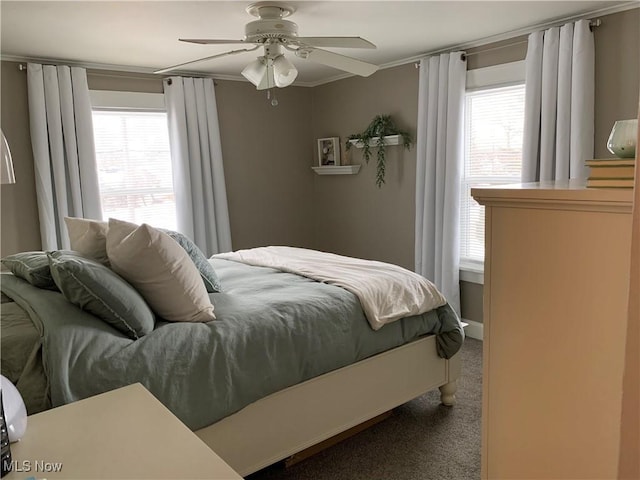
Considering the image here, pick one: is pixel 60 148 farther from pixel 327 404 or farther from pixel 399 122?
pixel 327 404

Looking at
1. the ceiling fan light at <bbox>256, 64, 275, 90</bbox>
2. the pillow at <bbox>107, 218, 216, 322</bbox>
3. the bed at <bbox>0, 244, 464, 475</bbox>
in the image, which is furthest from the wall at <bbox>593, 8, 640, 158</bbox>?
the pillow at <bbox>107, 218, 216, 322</bbox>

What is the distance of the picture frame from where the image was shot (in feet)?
16.6

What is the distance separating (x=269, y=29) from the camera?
266 cm

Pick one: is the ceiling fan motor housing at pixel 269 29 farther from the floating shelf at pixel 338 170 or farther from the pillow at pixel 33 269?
the floating shelf at pixel 338 170

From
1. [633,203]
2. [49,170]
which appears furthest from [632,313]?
[49,170]

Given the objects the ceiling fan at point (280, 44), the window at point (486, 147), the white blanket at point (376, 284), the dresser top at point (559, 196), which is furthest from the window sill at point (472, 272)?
the dresser top at point (559, 196)

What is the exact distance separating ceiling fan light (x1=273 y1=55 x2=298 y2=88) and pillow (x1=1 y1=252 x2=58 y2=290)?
156 cm

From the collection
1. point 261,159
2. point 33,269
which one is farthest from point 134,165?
point 33,269

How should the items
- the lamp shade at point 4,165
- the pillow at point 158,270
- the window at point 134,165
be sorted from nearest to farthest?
the lamp shade at point 4,165 → the pillow at point 158,270 → the window at point 134,165

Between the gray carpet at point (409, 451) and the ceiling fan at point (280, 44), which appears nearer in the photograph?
the gray carpet at point (409, 451)

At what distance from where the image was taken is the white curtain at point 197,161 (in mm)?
Result: 4363

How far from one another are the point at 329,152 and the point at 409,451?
10.8ft

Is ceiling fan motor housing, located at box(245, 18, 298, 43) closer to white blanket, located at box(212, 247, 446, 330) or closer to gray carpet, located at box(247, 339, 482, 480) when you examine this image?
white blanket, located at box(212, 247, 446, 330)

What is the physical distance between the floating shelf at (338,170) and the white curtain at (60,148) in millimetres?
2182
